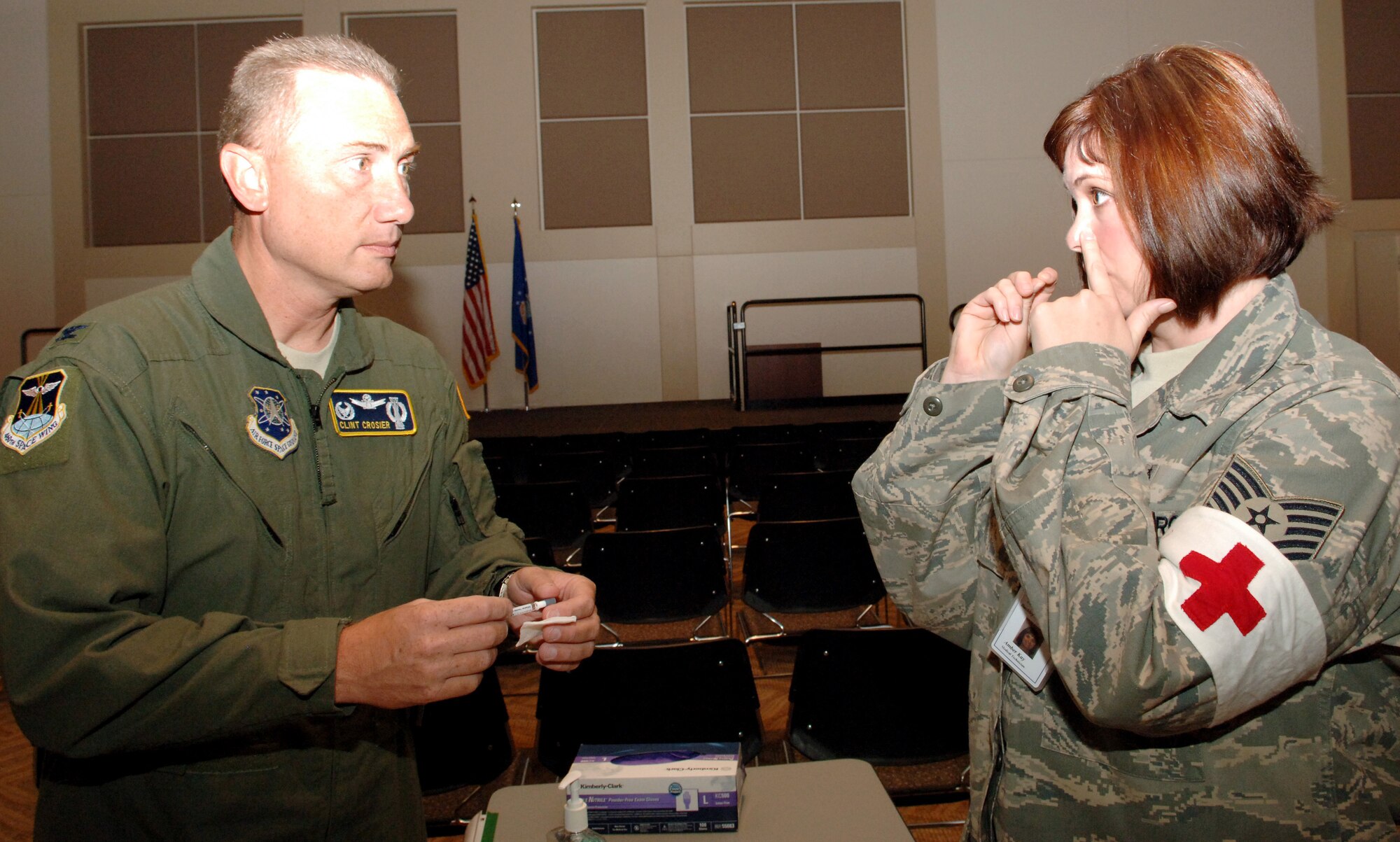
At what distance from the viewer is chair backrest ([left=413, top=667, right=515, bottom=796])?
7.38 ft

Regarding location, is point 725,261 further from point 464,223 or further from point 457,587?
point 457,587

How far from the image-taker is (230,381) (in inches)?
49.6

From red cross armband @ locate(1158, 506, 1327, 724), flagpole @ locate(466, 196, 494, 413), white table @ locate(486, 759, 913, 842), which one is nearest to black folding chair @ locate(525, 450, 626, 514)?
white table @ locate(486, 759, 913, 842)

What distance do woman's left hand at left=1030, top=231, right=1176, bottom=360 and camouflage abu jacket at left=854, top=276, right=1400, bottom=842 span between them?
32 mm

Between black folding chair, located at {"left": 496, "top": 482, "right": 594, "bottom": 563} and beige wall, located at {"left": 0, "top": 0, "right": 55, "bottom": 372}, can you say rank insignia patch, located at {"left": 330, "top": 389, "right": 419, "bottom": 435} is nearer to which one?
black folding chair, located at {"left": 496, "top": 482, "right": 594, "bottom": 563}

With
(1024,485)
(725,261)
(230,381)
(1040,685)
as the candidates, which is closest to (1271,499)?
(1024,485)

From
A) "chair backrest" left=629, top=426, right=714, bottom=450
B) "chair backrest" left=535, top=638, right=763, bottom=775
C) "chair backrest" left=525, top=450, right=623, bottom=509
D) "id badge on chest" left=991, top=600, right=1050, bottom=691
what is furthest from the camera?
"chair backrest" left=629, top=426, right=714, bottom=450

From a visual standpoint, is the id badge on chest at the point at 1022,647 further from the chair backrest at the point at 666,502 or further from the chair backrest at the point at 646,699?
the chair backrest at the point at 666,502

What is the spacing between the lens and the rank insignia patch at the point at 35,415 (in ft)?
3.41

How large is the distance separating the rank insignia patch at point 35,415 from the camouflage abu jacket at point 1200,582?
111 cm

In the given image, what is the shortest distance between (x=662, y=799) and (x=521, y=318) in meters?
8.75

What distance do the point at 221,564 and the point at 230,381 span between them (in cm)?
26

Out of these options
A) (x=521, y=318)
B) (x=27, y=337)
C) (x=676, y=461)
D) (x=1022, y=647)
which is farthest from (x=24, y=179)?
(x=1022, y=647)

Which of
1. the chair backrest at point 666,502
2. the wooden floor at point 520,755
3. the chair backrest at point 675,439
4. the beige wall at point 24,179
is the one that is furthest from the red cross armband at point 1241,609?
the beige wall at point 24,179
